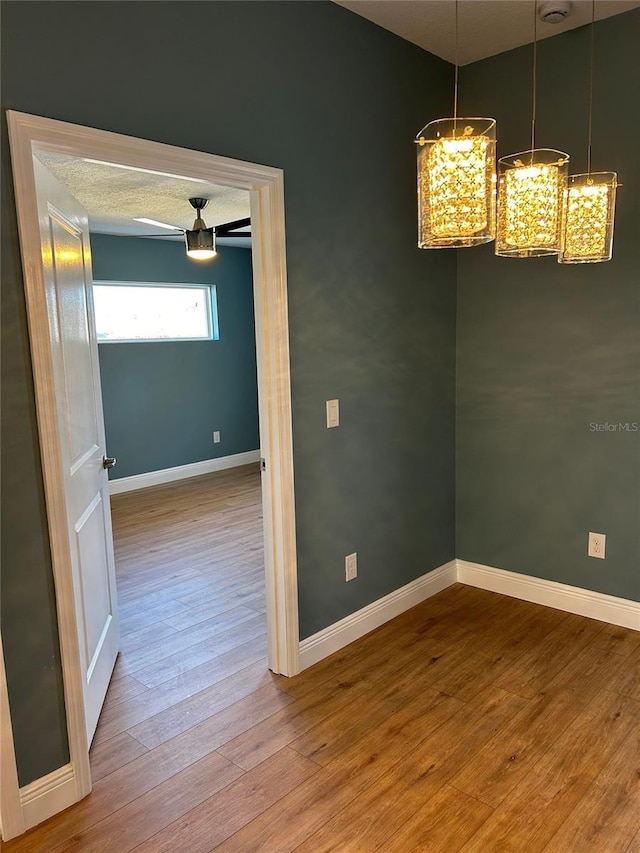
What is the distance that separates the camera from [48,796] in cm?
193

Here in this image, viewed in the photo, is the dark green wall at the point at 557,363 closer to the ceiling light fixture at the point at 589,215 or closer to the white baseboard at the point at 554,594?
the white baseboard at the point at 554,594

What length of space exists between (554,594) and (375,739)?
1.48m

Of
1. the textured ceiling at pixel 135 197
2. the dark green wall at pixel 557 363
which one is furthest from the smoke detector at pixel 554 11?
the textured ceiling at pixel 135 197

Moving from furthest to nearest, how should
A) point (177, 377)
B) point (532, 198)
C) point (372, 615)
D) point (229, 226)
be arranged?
point (177, 377) → point (229, 226) → point (372, 615) → point (532, 198)

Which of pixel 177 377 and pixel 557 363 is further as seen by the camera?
pixel 177 377

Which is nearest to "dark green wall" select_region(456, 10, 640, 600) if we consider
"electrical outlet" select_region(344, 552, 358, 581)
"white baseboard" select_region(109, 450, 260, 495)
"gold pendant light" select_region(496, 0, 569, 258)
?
"electrical outlet" select_region(344, 552, 358, 581)

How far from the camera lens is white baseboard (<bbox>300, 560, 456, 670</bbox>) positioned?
9.09 feet

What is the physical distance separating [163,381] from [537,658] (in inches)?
185

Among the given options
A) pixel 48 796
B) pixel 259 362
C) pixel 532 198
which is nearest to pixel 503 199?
pixel 532 198

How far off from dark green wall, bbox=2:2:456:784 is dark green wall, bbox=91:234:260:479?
357 cm

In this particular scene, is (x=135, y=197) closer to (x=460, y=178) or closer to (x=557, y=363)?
(x=557, y=363)

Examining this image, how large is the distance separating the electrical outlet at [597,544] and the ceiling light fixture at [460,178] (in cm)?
198

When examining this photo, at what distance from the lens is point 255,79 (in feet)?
7.36

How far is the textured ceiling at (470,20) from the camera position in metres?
2.54
